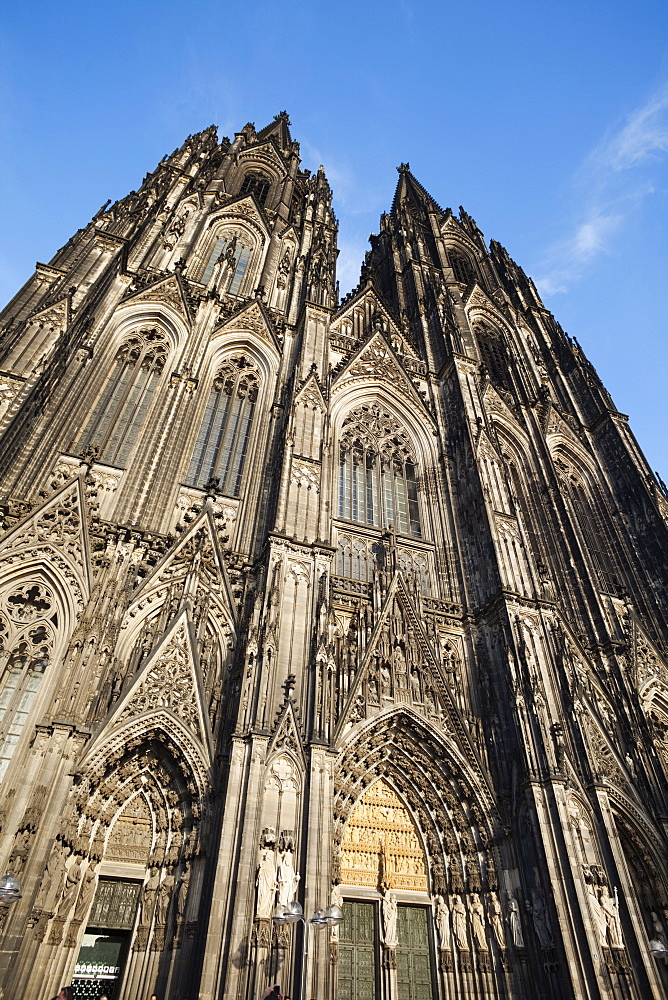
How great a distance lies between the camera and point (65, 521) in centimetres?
1288

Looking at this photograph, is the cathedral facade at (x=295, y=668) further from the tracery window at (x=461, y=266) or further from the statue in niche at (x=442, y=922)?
the tracery window at (x=461, y=266)

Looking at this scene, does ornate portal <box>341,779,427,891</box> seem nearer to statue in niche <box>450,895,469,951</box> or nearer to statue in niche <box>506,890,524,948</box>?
statue in niche <box>450,895,469,951</box>

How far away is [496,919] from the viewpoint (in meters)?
11.3

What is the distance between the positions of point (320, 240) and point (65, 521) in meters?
17.9

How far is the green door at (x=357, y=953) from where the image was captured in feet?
34.8

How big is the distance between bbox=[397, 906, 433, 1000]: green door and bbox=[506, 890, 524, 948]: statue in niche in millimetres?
1571

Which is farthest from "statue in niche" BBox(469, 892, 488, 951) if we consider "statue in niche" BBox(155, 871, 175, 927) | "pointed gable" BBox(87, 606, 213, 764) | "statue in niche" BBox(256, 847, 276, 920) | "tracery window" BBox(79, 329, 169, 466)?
"tracery window" BBox(79, 329, 169, 466)

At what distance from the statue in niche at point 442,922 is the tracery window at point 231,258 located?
1874cm

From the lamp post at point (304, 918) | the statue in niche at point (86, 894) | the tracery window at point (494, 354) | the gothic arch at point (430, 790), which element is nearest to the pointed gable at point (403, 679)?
the gothic arch at point (430, 790)

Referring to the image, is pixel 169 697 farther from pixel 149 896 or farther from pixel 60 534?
pixel 60 534

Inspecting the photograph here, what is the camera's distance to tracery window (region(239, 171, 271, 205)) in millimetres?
28844

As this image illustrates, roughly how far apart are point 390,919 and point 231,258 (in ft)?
67.6

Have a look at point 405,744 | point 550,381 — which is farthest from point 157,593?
point 550,381

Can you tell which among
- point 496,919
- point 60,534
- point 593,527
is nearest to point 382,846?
point 496,919
